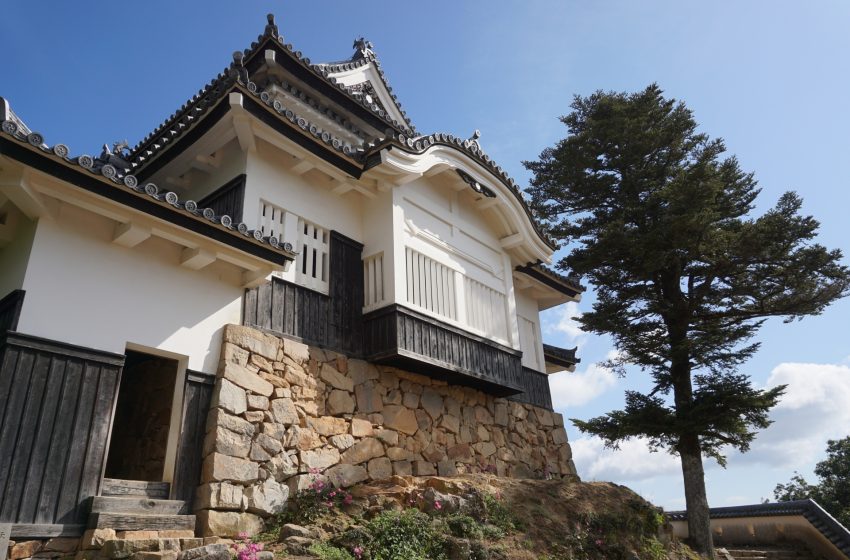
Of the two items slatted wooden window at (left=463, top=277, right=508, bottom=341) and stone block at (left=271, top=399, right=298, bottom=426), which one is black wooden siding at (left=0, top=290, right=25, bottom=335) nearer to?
stone block at (left=271, top=399, right=298, bottom=426)

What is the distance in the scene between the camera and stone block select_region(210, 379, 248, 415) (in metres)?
6.82

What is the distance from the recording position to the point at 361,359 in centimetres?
885

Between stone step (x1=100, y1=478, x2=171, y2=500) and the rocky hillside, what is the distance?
126 centimetres

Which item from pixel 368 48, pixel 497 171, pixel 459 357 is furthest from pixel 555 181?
pixel 459 357

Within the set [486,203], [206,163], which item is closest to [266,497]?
[206,163]

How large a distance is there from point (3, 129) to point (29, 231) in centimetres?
137

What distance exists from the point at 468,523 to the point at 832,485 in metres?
27.4

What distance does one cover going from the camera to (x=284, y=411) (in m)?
7.43

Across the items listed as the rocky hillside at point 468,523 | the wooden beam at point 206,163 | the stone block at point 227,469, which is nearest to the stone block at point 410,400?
the rocky hillside at point 468,523

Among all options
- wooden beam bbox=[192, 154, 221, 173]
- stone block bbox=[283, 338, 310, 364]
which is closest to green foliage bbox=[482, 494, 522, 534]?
stone block bbox=[283, 338, 310, 364]

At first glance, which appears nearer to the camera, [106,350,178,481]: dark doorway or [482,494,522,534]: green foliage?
[482,494,522,534]: green foliage

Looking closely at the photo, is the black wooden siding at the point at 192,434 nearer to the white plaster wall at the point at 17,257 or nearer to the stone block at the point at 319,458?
the stone block at the point at 319,458

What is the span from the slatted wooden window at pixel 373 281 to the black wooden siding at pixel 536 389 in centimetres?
431

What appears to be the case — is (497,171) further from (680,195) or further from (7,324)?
(7,324)
